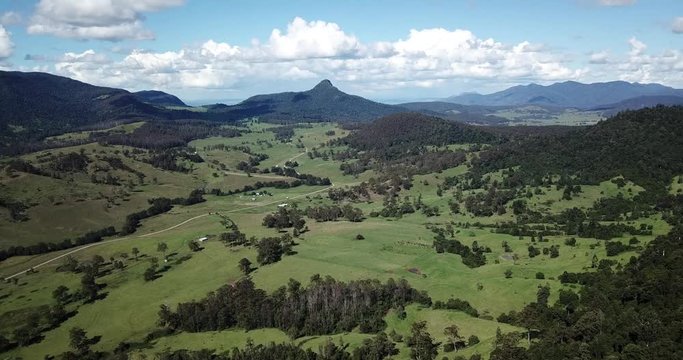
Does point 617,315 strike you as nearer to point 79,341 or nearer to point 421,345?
point 421,345

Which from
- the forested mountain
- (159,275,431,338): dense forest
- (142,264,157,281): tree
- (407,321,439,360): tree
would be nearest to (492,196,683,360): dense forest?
the forested mountain

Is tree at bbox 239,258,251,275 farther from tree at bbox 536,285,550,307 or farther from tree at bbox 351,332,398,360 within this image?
tree at bbox 536,285,550,307

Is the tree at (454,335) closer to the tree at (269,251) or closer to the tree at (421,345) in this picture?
the tree at (421,345)

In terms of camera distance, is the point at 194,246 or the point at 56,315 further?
the point at 194,246

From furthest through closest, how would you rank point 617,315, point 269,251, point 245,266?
point 269,251
point 245,266
point 617,315

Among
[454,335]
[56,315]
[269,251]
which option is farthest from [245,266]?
[454,335]
